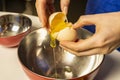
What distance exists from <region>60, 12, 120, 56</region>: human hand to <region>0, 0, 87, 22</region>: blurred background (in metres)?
1.30

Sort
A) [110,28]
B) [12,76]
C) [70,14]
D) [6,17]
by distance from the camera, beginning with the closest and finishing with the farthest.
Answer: [110,28]
[12,76]
[6,17]
[70,14]

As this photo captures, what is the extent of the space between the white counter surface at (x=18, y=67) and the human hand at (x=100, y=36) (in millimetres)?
Answer: 138

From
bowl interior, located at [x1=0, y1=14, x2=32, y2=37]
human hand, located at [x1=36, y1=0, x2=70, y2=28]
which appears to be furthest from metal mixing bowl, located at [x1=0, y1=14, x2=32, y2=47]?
human hand, located at [x1=36, y1=0, x2=70, y2=28]

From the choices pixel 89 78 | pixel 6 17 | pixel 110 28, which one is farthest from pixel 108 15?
pixel 6 17

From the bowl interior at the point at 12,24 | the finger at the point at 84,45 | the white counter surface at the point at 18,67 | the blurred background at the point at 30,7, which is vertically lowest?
the blurred background at the point at 30,7

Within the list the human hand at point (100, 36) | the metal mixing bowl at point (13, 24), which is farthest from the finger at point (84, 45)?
the metal mixing bowl at point (13, 24)

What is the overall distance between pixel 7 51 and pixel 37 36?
11cm

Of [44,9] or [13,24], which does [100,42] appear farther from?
[13,24]

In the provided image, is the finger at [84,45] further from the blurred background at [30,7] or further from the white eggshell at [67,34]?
the blurred background at [30,7]

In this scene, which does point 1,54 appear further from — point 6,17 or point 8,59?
point 6,17

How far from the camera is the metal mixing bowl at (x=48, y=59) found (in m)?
0.73

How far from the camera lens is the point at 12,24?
88 cm

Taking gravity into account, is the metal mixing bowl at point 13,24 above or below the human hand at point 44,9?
below

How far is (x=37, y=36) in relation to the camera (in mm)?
778
